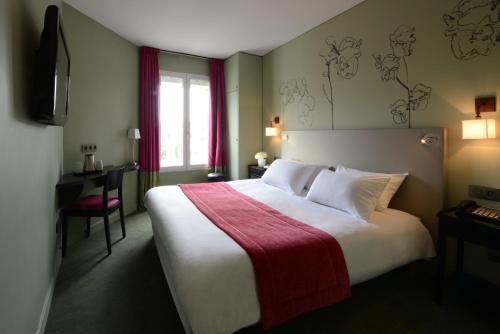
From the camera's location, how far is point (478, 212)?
1.75 metres

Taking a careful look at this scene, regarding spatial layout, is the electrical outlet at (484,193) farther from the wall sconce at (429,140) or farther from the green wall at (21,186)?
the green wall at (21,186)

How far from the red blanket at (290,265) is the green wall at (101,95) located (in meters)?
2.37

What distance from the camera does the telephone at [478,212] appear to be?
1.65 meters

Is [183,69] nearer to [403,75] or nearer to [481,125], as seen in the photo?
[403,75]

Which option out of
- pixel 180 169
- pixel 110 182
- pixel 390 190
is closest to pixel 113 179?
pixel 110 182

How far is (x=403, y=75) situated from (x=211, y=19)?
2.32 m

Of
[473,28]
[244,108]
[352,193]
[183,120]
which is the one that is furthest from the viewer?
[183,120]

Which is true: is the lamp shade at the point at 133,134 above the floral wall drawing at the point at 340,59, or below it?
below

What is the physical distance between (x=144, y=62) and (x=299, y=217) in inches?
142

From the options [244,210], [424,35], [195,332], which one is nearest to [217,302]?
[195,332]

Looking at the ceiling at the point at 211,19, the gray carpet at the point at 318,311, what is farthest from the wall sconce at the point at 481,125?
the ceiling at the point at 211,19

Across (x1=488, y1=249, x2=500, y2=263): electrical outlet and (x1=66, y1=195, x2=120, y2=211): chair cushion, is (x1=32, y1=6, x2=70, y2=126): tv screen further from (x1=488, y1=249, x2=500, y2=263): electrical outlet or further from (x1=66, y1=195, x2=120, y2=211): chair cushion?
(x1=488, y1=249, x2=500, y2=263): electrical outlet

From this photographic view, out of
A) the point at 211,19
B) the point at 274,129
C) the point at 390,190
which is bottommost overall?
the point at 390,190

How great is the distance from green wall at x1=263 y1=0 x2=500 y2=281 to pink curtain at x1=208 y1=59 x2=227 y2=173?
5.18 ft
